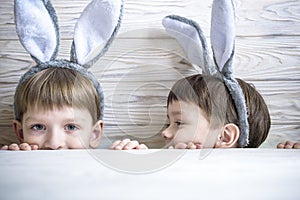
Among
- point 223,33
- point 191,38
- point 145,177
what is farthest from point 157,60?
point 145,177

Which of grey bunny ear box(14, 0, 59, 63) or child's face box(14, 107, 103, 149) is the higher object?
grey bunny ear box(14, 0, 59, 63)

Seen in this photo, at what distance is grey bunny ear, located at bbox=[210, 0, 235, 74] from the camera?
1.12m

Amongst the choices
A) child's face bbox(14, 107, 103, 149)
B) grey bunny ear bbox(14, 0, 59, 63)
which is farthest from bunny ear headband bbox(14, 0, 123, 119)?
child's face bbox(14, 107, 103, 149)

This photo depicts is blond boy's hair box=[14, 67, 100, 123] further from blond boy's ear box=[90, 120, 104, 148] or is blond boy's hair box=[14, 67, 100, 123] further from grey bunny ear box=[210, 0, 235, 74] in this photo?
grey bunny ear box=[210, 0, 235, 74]

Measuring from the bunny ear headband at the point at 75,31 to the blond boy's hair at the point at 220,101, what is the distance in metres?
0.21

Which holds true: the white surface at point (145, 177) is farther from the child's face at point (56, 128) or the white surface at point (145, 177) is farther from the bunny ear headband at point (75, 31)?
the bunny ear headband at point (75, 31)

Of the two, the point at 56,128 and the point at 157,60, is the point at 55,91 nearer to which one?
the point at 56,128

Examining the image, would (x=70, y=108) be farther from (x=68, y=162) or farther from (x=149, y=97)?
(x=68, y=162)

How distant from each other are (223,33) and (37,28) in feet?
1.35

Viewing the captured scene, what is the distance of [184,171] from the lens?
2.23 feet

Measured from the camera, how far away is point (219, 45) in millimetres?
1148

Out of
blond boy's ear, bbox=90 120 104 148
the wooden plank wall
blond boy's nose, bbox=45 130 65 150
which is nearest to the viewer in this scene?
blond boy's nose, bbox=45 130 65 150

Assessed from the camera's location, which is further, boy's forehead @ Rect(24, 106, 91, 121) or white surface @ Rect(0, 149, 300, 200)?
boy's forehead @ Rect(24, 106, 91, 121)

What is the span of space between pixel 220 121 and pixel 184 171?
46cm
